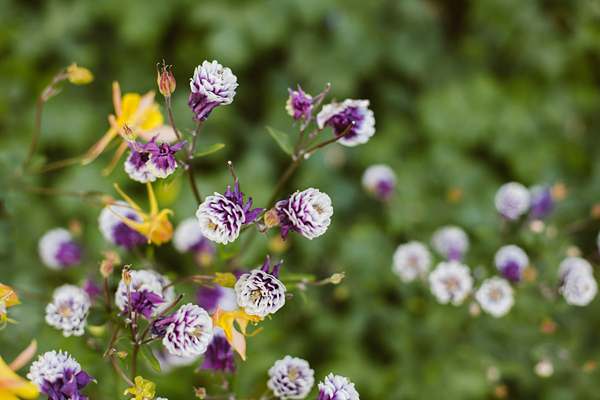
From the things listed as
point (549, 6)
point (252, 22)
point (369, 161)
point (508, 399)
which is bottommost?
point (508, 399)

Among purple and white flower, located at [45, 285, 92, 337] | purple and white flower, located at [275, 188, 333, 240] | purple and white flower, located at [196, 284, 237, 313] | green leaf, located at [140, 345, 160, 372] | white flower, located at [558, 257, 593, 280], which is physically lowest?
purple and white flower, located at [196, 284, 237, 313]

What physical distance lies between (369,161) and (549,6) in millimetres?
998

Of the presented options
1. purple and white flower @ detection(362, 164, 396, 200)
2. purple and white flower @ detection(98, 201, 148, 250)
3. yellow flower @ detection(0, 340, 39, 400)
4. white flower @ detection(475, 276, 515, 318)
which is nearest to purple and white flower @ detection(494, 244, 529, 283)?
white flower @ detection(475, 276, 515, 318)

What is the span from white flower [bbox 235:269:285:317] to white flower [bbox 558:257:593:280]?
0.77 metres

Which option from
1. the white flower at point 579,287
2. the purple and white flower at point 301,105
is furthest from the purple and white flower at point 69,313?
the white flower at point 579,287

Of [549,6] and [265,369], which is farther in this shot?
[549,6]

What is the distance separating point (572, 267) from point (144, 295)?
89 centimetres

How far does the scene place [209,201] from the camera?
1.81ft

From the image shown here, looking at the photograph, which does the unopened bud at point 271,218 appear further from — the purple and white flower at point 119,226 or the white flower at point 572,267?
the white flower at point 572,267

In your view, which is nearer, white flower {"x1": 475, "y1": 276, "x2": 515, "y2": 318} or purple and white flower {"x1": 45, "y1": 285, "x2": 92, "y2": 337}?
purple and white flower {"x1": 45, "y1": 285, "x2": 92, "y2": 337}

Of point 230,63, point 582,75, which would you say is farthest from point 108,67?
point 582,75

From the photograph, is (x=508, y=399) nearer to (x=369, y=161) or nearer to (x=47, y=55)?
(x=369, y=161)

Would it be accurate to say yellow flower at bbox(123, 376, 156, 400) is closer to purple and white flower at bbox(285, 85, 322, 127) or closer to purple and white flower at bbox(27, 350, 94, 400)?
purple and white flower at bbox(27, 350, 94, 400)

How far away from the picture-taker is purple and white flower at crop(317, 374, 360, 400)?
573 mm
